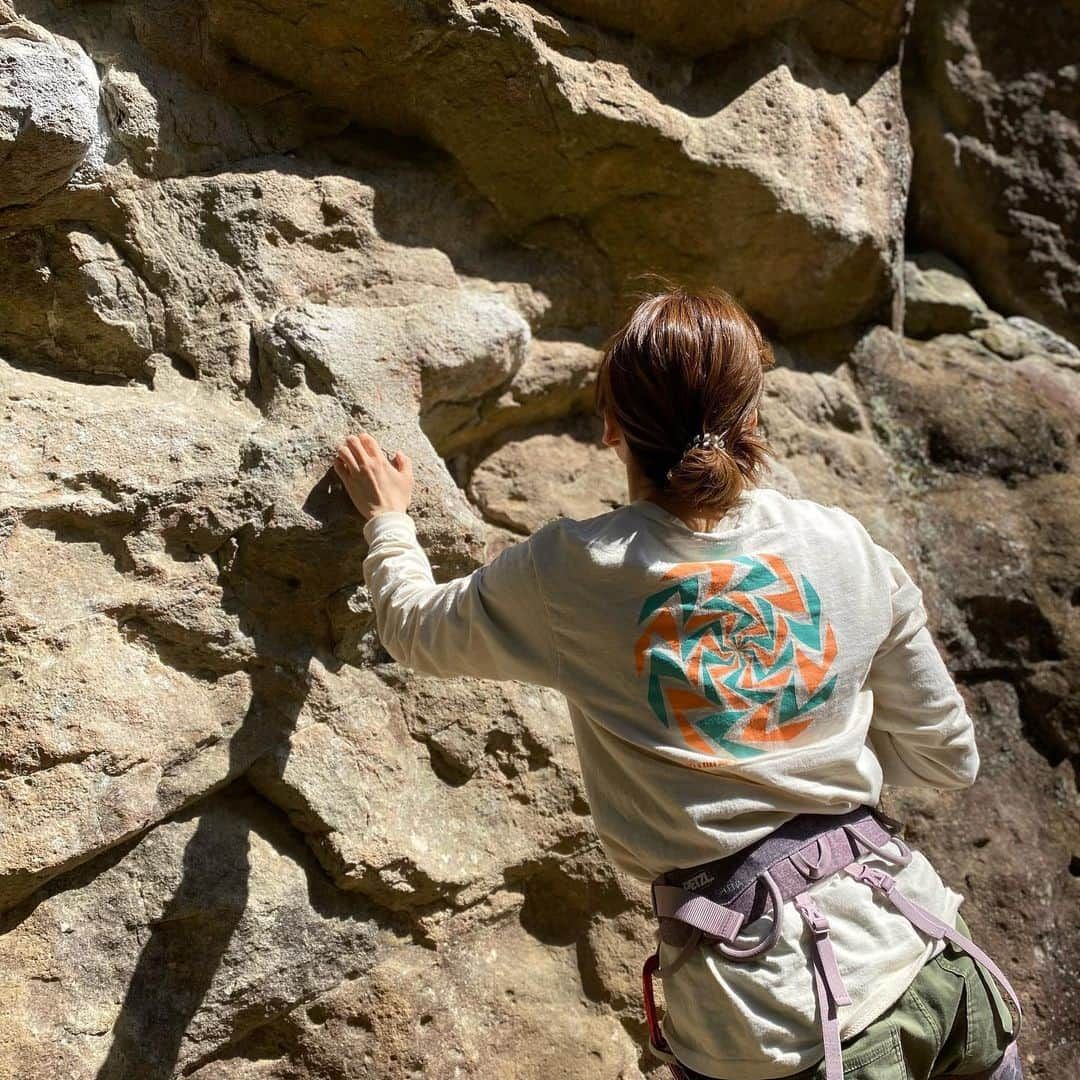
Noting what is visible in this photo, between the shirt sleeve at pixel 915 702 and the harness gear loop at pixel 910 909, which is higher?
the shirt sleeve at pixel 915 702

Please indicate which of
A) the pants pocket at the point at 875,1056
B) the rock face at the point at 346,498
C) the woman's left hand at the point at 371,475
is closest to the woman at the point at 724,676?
the pants pocket at the point at 875,1056

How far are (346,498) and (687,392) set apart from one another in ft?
2.44

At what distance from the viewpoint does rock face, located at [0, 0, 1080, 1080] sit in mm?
1832

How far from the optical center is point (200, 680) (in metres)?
1.94

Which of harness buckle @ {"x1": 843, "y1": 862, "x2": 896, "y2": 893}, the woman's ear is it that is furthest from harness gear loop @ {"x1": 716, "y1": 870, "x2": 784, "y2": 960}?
the woman's ear

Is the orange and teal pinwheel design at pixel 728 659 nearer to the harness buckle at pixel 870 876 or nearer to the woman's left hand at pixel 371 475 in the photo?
the harness buckle at pixel 870 876

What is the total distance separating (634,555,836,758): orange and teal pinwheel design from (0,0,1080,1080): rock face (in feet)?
2.36

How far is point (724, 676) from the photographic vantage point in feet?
4.97

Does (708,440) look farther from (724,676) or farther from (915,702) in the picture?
(915,702)

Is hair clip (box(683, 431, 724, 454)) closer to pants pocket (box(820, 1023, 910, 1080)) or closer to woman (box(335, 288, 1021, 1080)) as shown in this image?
woman (box(335, 288, 1021, 1080))

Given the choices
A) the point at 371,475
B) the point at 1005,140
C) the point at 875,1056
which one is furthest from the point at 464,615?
the point at 1005,140

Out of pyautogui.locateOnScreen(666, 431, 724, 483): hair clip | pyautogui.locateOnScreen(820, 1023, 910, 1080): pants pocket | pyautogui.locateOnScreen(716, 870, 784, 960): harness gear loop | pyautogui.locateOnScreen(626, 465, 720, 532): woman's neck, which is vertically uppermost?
pyautogui.locateOnScreen(666, 431, 724, 483): hair clip

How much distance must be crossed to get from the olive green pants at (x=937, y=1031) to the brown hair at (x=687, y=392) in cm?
69

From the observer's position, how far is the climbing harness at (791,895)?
146cm
